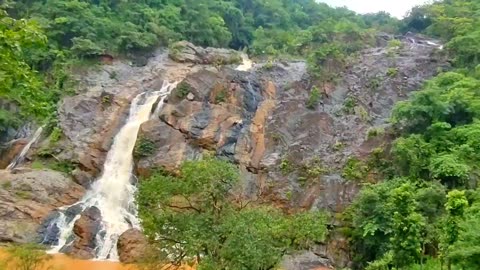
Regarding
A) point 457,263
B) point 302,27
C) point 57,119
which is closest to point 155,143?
point 57,119

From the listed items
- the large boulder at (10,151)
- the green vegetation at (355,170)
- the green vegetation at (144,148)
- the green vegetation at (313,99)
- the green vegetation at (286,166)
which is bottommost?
the large boulder at (10,151)

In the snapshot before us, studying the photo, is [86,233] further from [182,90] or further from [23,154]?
[182,90]

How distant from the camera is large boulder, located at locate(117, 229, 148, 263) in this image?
57.9 feet

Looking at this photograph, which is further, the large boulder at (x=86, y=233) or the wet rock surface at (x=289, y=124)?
the wet rock surface at (x=289, y=124)

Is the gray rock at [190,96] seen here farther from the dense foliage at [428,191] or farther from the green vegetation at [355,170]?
the dense foliage at [428,191]

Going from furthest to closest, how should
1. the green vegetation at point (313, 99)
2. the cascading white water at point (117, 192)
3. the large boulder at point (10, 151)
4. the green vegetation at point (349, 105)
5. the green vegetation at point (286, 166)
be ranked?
the green vegetation at point (313, 99) → the green vegetation at point (349, 105) → the large boulder at point (10, 151) → the green vegetation at point (286, 166) → the cascading white water at point (117, 192)

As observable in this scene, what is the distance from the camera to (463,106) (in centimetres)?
1942

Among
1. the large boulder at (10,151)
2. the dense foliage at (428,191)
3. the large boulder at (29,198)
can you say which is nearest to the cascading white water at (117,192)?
the large boulder at (29,198)

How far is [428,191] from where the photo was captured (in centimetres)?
1639

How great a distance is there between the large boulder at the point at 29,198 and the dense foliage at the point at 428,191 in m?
11.1

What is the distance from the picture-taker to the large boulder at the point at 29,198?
18891 millimetres

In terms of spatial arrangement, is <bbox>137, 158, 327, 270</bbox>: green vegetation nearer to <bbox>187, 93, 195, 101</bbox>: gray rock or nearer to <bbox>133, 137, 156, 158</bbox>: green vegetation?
<bbox>133, 137, 156, 158</bbox>: green vegetation

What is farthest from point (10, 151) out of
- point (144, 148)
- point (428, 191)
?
point (428, 191)

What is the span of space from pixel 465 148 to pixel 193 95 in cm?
1238
